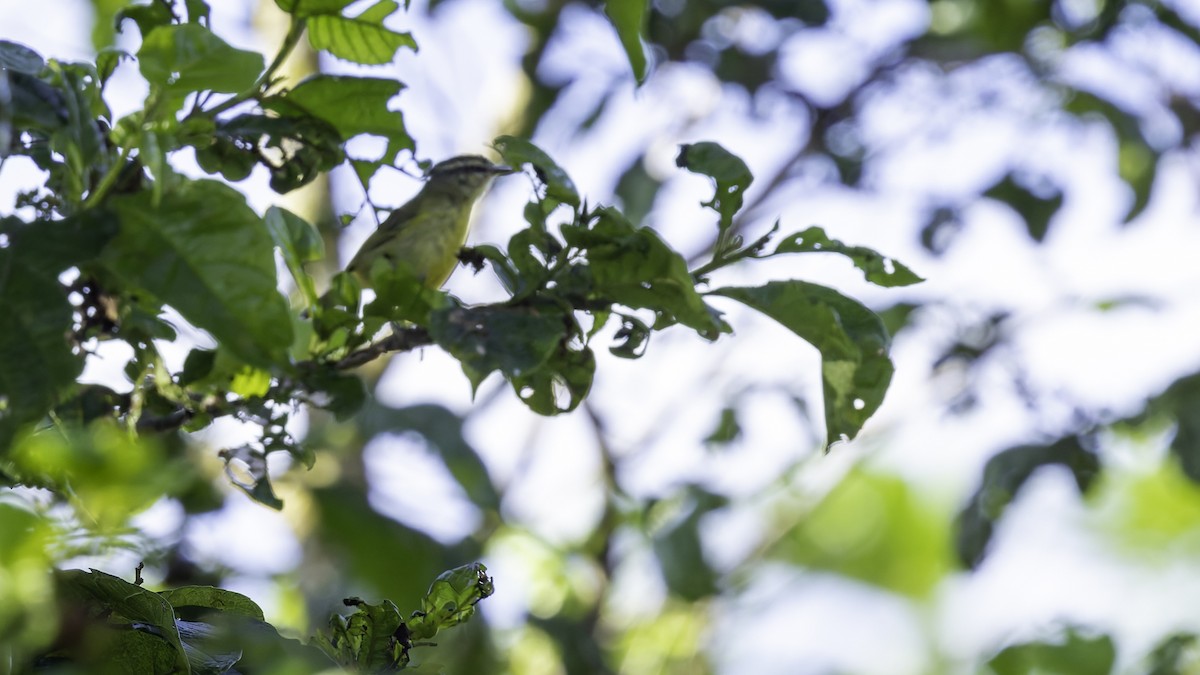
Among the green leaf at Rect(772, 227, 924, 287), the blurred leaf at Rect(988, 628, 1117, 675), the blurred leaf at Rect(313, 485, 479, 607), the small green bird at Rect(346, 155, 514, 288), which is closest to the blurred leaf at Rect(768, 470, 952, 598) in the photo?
the blurred leaf at Rect(313, 485, 479, 607)

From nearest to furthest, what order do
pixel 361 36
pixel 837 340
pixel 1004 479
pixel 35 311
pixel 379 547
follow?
1. pixel 35 311
2. pixel 837 340
3. pixel 361 36
4. pixel 1004 479
5. pixel 379 547

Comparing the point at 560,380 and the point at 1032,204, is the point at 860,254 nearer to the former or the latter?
the point at 560,380

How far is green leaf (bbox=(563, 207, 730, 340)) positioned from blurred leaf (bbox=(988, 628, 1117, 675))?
5.69 ft

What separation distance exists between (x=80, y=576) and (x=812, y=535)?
7.71 meters

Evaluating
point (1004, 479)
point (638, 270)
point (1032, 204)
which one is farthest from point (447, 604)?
point (1032, 204)

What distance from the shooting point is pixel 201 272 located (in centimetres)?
114

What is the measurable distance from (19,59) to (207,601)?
621 mm

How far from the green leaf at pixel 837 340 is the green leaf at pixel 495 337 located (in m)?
0.24

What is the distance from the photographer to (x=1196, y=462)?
3215 millimetres

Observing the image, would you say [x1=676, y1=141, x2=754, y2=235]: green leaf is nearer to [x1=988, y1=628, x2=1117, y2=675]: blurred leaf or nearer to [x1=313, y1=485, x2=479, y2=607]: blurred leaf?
[x1=988, y1=628, x2=1117, y2=675]: blurred leaf

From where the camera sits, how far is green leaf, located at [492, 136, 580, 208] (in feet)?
4.47

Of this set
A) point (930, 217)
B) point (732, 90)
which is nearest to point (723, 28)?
point (732, 90)

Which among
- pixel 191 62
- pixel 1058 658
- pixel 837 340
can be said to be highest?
pixel 191 62

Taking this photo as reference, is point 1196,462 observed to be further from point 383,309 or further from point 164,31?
point 164,31
